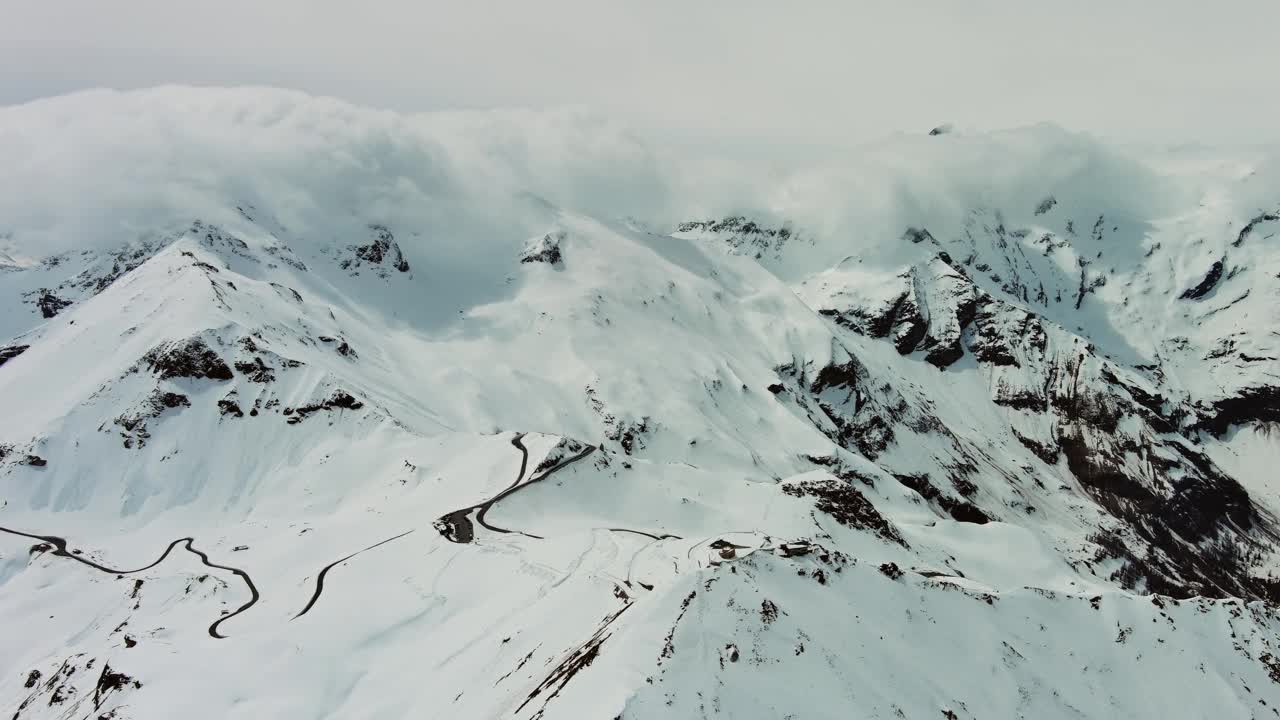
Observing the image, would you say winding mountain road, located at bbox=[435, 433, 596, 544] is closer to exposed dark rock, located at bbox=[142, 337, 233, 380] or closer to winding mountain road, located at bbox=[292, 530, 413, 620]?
winding mountain road, located at bbox=[292, 530, 413, 620]

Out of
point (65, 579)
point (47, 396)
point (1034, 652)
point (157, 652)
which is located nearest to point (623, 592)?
point (1034, 652)

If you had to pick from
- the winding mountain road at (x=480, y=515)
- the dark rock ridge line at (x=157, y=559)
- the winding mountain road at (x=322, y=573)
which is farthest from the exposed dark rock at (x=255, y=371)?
the winding mountain road at (x=322, y=573)

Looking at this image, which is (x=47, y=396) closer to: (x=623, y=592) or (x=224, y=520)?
(x=224, y=520)

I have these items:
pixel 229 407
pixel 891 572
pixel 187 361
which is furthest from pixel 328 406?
pixel 891 572

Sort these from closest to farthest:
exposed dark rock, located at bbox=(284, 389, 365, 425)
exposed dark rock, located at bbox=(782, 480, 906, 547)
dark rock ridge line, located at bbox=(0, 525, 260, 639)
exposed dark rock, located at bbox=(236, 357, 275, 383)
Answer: dark rock ridge line, located at bbox=(0, 525, 260, 639), exposed dark rock, located at bbox=(782, 480, 906, 547), exposed dark rock, located at bbox=(284, 389, 365, 425), exposed dark rock, located at bbox=(236, 357, 275, 383)

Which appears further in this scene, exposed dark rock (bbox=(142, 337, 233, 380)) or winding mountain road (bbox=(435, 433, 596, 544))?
exposed dark rock (bbox=(142, 337, 233, 380))

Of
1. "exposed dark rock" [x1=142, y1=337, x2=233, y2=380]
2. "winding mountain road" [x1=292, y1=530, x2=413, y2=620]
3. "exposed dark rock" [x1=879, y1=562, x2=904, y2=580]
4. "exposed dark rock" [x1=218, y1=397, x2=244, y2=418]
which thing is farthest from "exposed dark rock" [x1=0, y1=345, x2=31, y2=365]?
"exposed dark rock" [x1=879, y1=562, x2=904, y2=580]

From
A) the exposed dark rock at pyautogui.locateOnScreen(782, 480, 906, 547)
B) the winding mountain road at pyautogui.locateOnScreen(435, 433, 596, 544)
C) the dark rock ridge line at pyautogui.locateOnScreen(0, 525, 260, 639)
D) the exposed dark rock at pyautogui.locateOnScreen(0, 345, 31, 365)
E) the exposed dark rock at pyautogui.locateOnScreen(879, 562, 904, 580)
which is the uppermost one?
the exposed dark rock at pyautogui.locateOnScreen(879, 562, 904, 580)

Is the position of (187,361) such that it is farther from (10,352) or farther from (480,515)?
(480,515)

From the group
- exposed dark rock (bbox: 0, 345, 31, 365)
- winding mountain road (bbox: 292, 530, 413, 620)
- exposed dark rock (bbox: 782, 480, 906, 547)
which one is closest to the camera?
winding mountain road (bbox: 292, 530, 413, 620)
